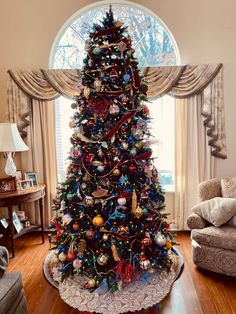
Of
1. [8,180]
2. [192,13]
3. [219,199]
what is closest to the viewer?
[219,199]

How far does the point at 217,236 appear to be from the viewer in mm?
2453

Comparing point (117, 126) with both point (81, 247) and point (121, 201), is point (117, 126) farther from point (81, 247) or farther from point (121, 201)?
point (81, 247)

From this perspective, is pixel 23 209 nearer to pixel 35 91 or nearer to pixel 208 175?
pixel 35 91

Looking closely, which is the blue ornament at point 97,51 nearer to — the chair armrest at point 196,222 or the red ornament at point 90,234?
the red ornament at point 90,234

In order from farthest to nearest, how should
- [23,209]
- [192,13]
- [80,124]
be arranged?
[23,209] < [192,13] < [80,124]

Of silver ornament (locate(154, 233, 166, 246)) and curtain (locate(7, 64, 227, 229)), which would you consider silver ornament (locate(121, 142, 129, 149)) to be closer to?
silver ornament (locate(154, 233, 166, 246))

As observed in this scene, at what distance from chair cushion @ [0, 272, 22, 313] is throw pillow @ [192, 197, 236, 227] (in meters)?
1.78

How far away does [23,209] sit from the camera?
3.62 metres

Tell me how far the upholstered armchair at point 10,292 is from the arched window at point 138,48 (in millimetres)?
2033

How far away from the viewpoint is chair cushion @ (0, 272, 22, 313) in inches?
62.9

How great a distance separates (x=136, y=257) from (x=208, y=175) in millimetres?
1701

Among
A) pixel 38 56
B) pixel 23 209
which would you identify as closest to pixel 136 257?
pixel 23 209

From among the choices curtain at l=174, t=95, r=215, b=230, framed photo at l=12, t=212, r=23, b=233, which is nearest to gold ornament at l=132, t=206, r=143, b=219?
curtain at l=174, t=95, r=215, b=230

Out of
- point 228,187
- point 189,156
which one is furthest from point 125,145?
point 189,156
